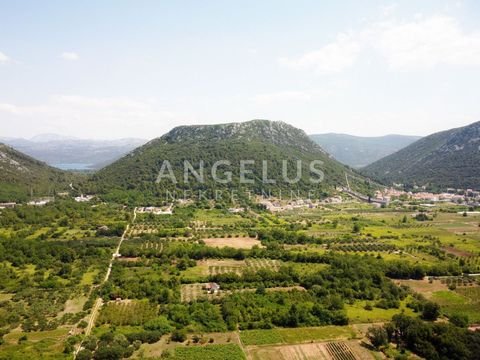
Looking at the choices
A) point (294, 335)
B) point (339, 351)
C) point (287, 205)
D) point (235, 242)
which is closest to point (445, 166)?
point (287, 205)

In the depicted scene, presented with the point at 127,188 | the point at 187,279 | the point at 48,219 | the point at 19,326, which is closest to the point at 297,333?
the point at 187,279

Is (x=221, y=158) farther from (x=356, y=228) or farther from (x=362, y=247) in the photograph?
(x=362, y=247)

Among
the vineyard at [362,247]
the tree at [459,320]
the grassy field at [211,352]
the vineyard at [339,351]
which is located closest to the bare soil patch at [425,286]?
the tree at [459,320]

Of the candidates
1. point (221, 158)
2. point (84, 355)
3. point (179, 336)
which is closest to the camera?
point (84, 355)

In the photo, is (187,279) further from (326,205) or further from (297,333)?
(326,205)

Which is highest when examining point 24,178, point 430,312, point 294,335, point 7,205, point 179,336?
point 24,178

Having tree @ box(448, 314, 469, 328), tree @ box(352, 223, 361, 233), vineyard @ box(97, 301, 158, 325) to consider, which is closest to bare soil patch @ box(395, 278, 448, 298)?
tree @ box(448, 314, 469, 328)
